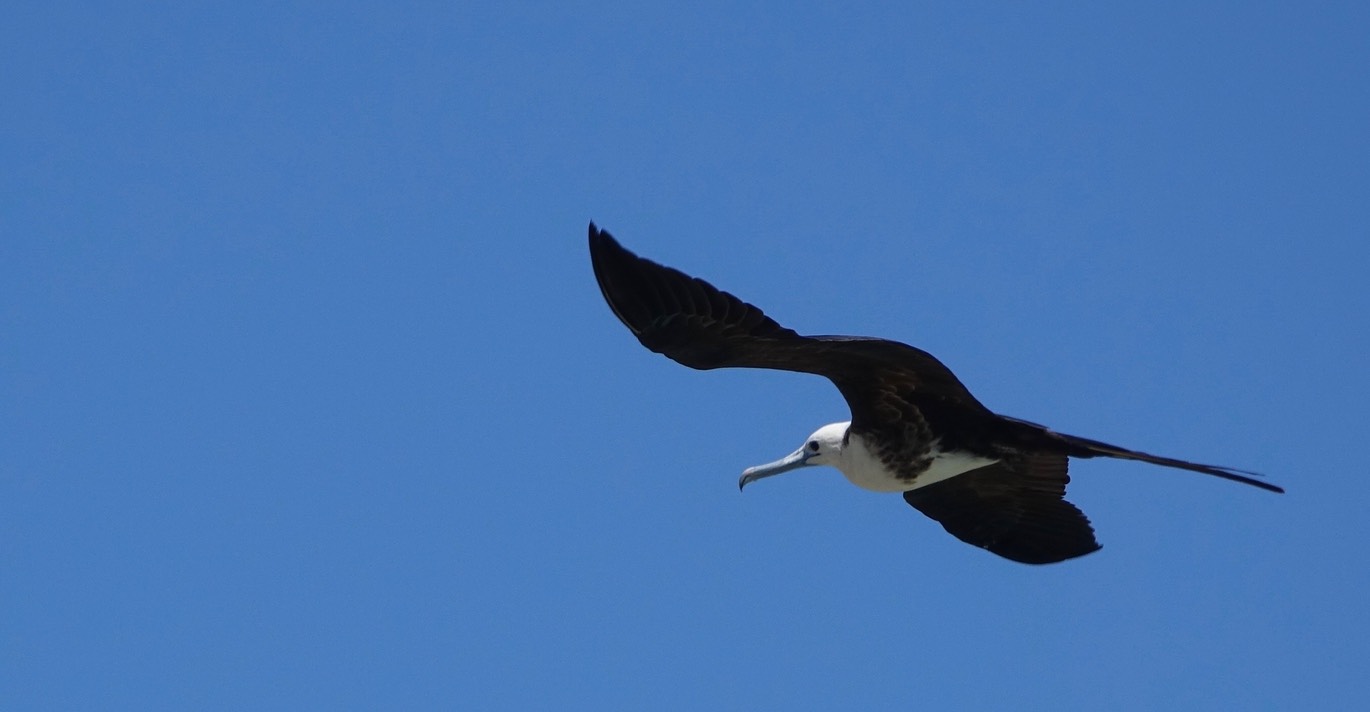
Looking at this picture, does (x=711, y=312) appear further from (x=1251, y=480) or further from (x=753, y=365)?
(x=1251, y=480)

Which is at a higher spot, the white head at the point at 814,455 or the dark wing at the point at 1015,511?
the white head at the point at 814,455

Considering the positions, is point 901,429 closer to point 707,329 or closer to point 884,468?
point 884,468

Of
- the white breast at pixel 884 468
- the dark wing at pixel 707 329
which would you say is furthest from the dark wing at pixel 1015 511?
the dark wing at pixel 707 329

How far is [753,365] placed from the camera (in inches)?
303

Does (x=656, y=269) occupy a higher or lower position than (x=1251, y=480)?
higher

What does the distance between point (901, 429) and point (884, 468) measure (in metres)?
0.25

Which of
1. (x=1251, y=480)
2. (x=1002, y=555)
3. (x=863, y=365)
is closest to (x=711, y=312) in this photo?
(x=863, y=365)

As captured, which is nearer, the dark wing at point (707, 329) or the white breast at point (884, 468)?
the dark wing at point (707, 329)

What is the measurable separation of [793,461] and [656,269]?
7.23ft

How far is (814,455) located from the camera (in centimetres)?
895

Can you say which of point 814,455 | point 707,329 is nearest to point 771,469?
point 814,455

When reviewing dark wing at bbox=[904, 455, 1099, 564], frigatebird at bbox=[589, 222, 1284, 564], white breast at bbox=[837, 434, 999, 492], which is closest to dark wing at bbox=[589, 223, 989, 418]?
frigatebird at bbox=[589, 222, 1284, 564]

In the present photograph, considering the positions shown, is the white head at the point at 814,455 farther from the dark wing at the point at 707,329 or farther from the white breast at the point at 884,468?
the dark wing at the point at 707,329

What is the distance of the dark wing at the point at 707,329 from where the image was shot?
7211 mm
